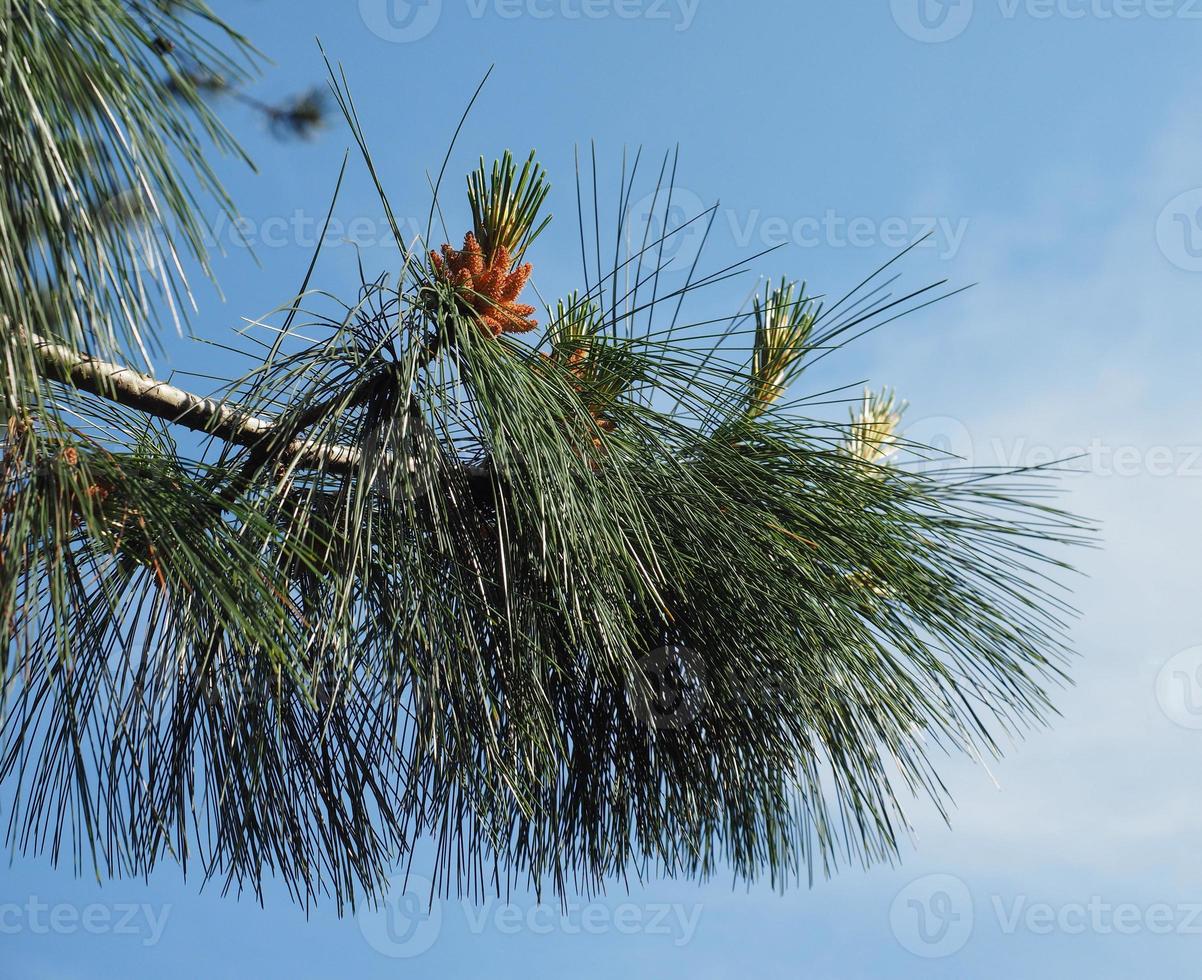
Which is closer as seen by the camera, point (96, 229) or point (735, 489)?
point (96, 229)

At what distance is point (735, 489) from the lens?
145 cm

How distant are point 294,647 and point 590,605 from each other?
0.33 m

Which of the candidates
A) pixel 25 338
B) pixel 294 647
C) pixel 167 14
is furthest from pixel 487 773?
pixel 167 14

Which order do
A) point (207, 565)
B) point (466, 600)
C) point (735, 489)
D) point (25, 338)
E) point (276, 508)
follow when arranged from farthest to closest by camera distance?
1. point (735, 489)
2. point (466, 600)
3. point (276, 508)
4. point (207, 565)
5. point (25, 338)

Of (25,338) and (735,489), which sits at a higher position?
(735,489)

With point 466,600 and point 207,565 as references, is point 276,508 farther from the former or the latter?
point 466,600

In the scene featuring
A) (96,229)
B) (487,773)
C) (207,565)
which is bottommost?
(487,773)

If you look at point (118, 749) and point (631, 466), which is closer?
point (118, 749)

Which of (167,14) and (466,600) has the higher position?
(167,14)

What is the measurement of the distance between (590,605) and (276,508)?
0.34 metres

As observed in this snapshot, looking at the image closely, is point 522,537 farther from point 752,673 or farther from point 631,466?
point 752,673

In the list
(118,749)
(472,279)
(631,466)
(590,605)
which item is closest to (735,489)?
(631,466)

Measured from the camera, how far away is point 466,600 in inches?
52.0

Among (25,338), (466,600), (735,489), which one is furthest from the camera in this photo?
(735,489)
